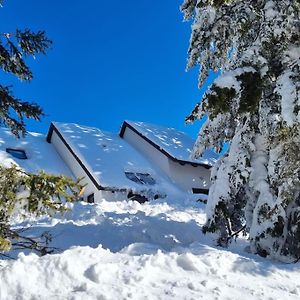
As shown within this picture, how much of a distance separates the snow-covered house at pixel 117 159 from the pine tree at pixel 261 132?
13956 millimetres

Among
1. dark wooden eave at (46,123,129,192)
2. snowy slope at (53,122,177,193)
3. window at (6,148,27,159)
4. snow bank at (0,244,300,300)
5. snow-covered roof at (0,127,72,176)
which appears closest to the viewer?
snow bank at (0,244,300,300)

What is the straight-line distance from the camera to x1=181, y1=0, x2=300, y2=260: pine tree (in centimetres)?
727

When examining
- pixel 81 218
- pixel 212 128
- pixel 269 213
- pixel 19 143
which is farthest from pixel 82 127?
pixel 269 213

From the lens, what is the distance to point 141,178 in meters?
24.2

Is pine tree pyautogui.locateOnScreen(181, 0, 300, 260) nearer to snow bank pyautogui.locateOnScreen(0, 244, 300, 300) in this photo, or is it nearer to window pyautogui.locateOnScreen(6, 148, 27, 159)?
snow bank pyautogui.locateOnScreen(0, 244, 300, 300)

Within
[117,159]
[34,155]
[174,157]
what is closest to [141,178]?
[117,159]

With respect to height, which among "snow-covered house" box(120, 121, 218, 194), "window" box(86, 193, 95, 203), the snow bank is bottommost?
the snow bank

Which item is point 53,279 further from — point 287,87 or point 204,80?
point 204,80

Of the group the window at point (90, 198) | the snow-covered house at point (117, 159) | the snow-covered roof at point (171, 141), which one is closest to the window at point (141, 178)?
the snow-covered house at point (117, 159)

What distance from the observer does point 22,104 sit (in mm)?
9109

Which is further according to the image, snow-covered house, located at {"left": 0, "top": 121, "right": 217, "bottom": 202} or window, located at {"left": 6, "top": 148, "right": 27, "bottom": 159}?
window, located at {"left": 6, "top": 148, "right": 27, "bottom": 159}

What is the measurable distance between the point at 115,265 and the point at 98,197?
17.0m

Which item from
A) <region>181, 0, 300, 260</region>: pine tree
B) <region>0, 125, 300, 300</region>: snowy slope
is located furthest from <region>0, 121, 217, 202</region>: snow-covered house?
<region>0, 125, 300, 300</region>: snowy slope

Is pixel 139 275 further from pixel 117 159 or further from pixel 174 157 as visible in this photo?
pixel 117 159
